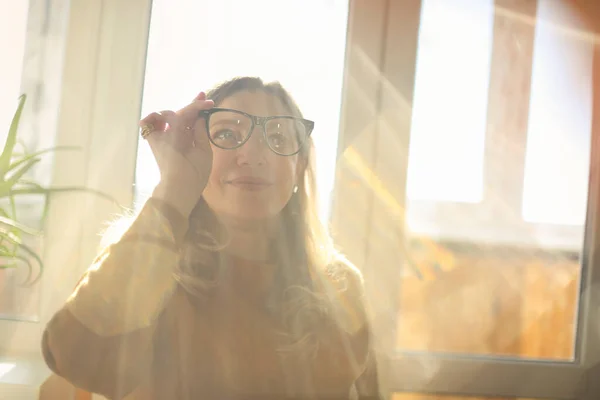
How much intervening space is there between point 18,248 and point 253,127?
23.2 inches

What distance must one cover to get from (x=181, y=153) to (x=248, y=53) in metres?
0.41

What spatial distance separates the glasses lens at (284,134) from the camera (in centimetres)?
91

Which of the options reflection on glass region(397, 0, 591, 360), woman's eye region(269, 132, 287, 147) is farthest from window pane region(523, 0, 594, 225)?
woman's eye region(269, 132, 287, 147)

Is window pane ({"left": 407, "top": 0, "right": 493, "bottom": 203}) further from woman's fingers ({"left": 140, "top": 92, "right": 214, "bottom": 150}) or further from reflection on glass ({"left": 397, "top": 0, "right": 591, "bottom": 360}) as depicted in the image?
woman's fingers ({"left": 140, "top": 92, "right": 214, "bottom": 150})

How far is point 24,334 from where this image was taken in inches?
43.9

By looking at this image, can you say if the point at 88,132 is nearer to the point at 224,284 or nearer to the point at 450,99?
the point at 224,284

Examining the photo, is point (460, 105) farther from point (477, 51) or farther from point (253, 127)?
point (253, 127)

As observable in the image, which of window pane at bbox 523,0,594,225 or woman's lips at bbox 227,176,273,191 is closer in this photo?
woman's lips at bbox 227,176,273,191

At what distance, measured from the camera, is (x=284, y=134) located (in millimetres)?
927

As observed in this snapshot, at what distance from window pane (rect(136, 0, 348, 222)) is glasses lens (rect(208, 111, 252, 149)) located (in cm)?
26

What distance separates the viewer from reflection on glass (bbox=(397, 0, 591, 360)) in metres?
1.22

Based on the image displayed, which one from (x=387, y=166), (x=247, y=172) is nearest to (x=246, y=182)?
(x=247, y=172)

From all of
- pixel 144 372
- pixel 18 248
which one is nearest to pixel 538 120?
pixel 144 372

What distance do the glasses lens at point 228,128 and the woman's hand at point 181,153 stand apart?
0.02 m
